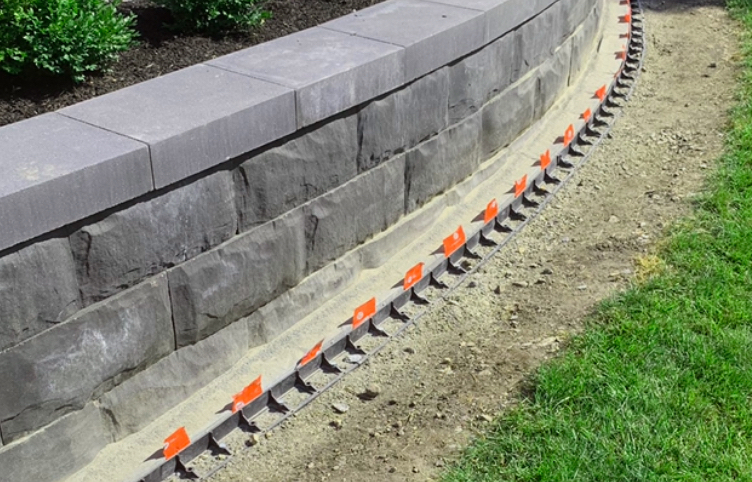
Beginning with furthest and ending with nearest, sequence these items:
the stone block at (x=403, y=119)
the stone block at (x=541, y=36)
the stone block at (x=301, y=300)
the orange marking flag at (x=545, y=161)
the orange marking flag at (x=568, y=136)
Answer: the orange marking flag at (x=568, y=136)
the orange marking flag at (x=545, y=161)
the stone block at (x=541, y=36)
the stone block at (x=403, y=119)
the stone block at (x=301, y=300)

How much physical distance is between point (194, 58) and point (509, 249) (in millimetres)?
2226

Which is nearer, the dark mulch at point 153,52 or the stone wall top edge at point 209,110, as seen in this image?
the stone wall top edge at point 209,110

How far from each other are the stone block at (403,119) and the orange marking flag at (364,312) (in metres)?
0.74

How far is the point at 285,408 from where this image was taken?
14.7ft

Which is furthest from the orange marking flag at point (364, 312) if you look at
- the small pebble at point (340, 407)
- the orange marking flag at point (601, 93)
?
the orange marking flag at point (601, 93)

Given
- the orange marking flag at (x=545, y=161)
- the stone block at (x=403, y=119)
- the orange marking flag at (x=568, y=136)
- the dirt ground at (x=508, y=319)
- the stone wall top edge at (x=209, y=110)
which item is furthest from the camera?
the orange marking flag at (x=568, y=136)

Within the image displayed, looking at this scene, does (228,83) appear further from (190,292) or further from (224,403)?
(224,403)

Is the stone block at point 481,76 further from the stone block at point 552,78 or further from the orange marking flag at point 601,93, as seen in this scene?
the orange marking flag at point 601,93

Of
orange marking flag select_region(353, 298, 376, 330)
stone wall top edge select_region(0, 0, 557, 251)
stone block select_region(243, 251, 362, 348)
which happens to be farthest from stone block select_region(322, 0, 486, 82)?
orange marking flag select_region(353, 298, 376, 330)

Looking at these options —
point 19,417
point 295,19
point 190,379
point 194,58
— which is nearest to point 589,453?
point 190,379

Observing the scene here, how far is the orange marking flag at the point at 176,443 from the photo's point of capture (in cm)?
405

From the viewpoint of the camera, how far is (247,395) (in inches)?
173

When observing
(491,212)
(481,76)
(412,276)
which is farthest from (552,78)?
(412,276)

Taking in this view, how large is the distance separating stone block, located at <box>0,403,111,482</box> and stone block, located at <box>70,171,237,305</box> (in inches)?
20.9
